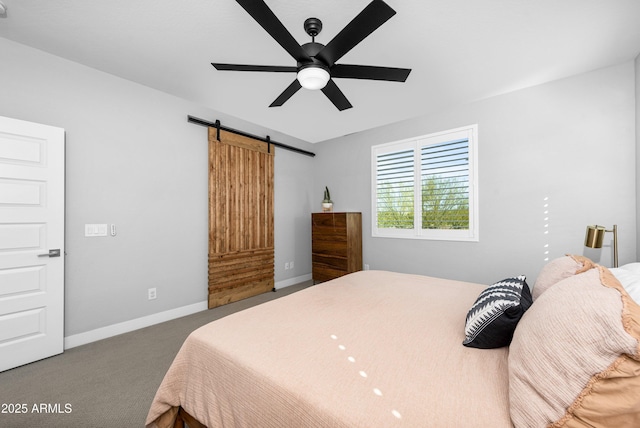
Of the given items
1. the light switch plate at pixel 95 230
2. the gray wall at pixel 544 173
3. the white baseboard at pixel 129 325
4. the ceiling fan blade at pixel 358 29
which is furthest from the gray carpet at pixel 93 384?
the gray wall at pixel 544 173

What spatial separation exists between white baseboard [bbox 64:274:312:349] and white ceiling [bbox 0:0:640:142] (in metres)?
2.55

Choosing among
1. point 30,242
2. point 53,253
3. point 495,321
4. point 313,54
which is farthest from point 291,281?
point 495,321

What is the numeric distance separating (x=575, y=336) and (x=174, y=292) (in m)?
3.50

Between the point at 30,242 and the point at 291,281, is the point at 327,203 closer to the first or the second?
the point at 291,281

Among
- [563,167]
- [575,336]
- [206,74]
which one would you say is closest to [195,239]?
[206,74]

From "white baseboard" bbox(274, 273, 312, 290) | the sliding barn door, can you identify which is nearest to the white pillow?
the sliding barn door

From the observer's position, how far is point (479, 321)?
1.18m

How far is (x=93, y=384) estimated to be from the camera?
6.23ft

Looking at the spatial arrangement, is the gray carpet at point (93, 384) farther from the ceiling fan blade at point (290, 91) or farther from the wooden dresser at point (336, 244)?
the ceiling fan blade at point (290, 91)

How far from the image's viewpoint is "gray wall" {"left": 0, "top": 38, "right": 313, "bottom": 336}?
2.40m

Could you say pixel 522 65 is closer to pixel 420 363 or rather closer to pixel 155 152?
pixel 420 363

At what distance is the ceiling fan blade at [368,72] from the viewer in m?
1.82

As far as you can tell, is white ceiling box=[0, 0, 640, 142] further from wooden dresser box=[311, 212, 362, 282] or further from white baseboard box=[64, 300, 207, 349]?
white baseboard box=[64, 300, 207, 349]

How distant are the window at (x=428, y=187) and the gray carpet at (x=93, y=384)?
125 inches
